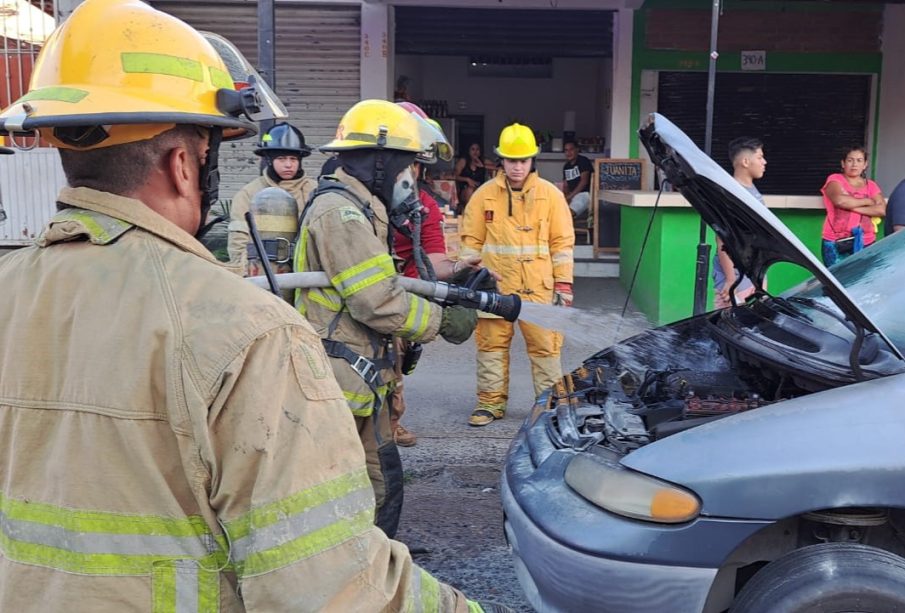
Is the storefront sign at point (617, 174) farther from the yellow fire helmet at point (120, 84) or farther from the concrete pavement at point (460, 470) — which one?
the yellow fire helmet at point (120, 84)

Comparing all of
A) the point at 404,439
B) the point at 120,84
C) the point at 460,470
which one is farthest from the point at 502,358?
the point at 120,84

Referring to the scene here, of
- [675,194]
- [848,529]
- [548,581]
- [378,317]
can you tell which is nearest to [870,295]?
[848,529]

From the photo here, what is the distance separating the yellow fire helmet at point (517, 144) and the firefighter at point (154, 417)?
4891mm

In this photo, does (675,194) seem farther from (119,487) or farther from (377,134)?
(119,487)

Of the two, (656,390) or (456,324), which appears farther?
(456,324)

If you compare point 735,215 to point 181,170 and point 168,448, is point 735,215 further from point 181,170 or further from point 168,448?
point 168,448

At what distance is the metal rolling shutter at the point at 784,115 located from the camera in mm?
11375

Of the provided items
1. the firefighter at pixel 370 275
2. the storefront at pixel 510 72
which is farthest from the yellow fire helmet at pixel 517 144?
the storefront at pixel 510 72

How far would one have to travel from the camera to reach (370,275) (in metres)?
3.48

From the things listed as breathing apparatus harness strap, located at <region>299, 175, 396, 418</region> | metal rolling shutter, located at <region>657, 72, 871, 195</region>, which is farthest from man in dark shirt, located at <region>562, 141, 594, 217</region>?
breathing apparatus harness strap, located at <region>299, 175, 396, 418</region>

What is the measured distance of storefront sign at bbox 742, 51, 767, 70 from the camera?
1119cm

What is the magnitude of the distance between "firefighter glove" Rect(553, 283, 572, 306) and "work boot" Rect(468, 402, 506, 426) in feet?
2.83

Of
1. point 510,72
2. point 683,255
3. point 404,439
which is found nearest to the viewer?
point 404,439

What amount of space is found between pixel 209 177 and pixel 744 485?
1680 mm
